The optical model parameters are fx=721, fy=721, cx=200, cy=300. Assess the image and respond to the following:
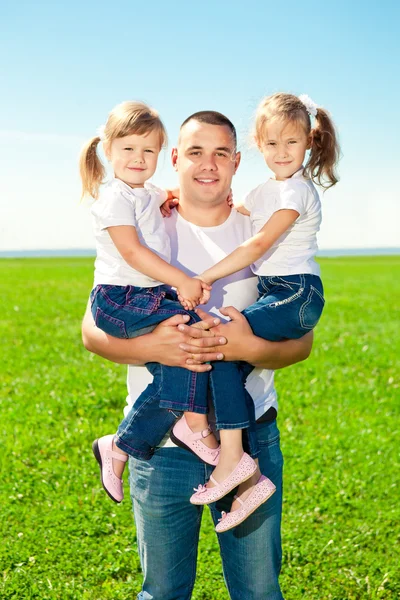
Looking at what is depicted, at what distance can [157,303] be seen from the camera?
332 centimetres

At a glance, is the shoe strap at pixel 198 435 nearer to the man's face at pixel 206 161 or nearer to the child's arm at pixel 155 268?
the child's arm at pixel 155 268

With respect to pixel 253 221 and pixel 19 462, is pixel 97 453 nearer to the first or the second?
pixel 253 221

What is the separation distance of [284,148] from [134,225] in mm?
840

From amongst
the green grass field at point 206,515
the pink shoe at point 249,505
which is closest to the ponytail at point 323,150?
the pink shoe at point 249,505

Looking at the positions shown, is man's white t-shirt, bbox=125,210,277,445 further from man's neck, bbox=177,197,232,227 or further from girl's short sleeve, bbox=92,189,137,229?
girl's short sleeve, bbox=92,189,137,229

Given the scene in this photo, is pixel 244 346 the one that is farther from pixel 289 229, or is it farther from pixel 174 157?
pixel 174 157

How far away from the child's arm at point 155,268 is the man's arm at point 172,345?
0.39 feet

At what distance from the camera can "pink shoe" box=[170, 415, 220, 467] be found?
10.6 ft

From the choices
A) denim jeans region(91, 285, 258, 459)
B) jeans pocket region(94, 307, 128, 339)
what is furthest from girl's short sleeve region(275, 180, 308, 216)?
jeans pocket region(94, 307, 128, 339)

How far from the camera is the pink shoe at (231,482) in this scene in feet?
10.3

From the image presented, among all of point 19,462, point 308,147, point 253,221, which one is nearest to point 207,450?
point 253,221

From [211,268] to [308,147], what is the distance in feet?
2.90

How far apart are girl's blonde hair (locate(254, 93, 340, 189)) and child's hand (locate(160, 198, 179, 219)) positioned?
0.52m

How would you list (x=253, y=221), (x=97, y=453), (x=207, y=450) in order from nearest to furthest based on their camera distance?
1. (x=207, y=450)
2. (x=253, y=221)
3. (x=97, y=453)
